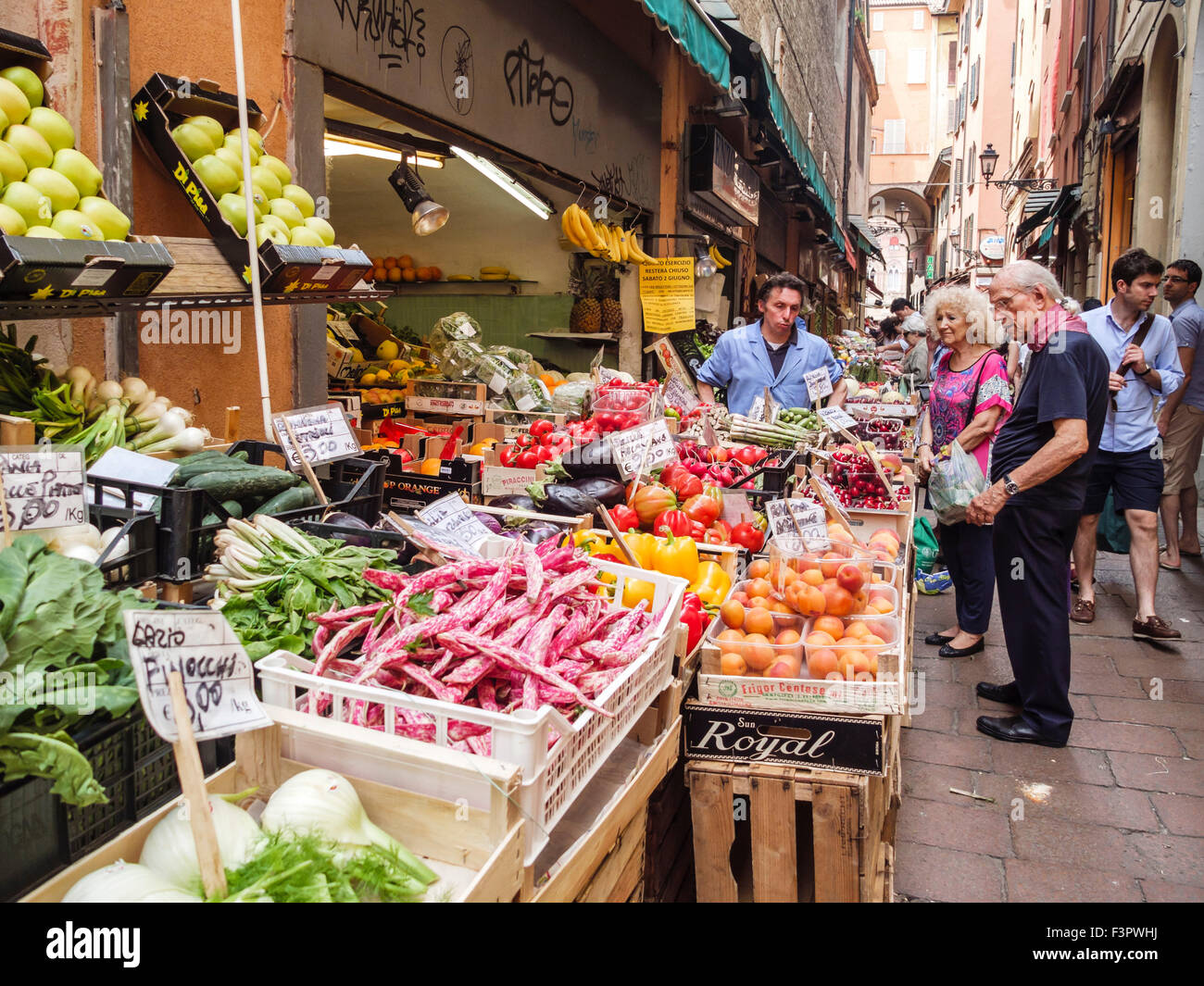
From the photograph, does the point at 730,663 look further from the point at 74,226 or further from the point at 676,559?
the point at 74,226

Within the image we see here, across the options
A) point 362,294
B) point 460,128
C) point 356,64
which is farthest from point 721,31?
point 362,294

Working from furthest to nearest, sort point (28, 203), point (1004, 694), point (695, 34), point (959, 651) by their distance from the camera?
point (695, 34)
point (959, 651)
point (1004, 694)
point (28, 203)

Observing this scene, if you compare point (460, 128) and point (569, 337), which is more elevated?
point (460, 128)

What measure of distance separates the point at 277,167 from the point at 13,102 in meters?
1.18

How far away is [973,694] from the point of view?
16.8 feet

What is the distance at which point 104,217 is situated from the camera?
282 cm

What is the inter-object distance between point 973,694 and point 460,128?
4652 millimetres

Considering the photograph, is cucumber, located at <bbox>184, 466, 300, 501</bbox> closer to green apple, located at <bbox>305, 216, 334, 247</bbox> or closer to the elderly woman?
green apple, located at <bbox>305, 216, 334, 247</bbox>

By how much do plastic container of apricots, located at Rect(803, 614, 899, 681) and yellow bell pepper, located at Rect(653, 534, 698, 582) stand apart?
23.3 inches

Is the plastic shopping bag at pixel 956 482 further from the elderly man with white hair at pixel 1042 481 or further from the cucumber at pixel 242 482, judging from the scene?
the cucumber at pixel 242 482

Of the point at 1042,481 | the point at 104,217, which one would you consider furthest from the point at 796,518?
the point at 104,217

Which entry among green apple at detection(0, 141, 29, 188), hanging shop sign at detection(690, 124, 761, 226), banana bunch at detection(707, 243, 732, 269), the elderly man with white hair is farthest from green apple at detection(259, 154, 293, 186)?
banana bunch at detection(707, 243, 732, 269)

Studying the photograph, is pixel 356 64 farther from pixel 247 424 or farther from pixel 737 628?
pixel 737 628

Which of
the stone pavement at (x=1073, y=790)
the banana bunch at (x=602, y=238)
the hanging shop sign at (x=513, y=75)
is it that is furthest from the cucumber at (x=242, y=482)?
the banana bunch at (x=602, y=238)
